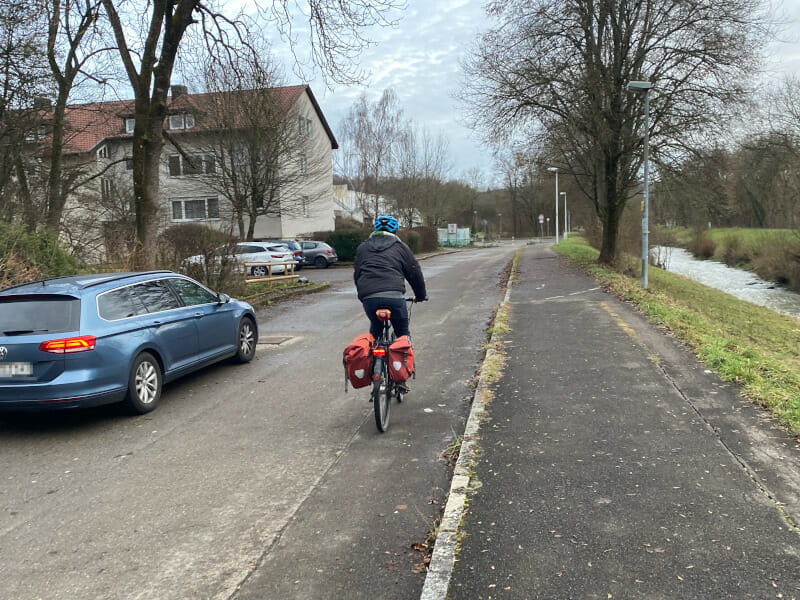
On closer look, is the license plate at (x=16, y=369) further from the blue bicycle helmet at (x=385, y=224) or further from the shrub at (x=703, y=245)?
the shrub at (x=703, y=245)

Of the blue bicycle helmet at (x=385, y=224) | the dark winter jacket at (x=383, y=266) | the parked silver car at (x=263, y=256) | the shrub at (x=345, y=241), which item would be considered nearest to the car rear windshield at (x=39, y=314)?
the dark winter jacket at (x=383, y=266)

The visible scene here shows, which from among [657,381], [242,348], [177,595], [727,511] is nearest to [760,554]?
[727,511]

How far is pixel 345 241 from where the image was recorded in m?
36.7

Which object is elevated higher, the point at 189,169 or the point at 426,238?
the point at 189,169

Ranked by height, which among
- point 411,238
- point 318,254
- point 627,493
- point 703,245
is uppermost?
point 411,238

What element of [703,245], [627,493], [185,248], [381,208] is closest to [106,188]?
[185,248]

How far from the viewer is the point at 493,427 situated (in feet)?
17.3

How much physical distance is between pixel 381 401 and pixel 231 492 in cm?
151

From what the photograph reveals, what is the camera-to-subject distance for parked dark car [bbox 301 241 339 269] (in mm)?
33750

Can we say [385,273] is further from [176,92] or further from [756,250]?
[756,250]

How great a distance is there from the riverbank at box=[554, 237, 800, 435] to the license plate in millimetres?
6399

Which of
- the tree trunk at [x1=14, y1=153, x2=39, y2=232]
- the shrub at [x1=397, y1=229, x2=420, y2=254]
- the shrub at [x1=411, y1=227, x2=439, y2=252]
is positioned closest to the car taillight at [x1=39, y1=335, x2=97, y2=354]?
the tree trunk at [x1=14, y1=153, x2=39, y2=232]

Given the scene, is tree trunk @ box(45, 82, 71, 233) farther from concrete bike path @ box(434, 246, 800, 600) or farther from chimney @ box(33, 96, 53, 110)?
concrete bike path @ box(434, 246, 800, 600)

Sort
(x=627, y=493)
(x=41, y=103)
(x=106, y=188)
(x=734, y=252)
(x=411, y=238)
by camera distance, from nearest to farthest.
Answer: (x=627, y=493) → (x=41, y=103) → (x=106, y=188) → (x=734, y=252) → (x=411, y=238)
